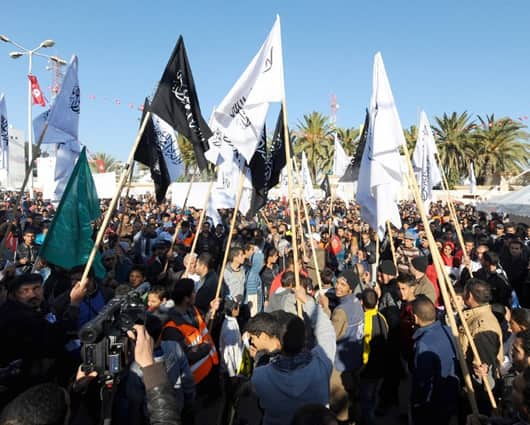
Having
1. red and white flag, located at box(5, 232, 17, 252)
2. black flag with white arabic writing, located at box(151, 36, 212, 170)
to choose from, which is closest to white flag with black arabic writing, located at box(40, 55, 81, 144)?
black flag with white arabic writing, located at box(151, 36, 212, 170)

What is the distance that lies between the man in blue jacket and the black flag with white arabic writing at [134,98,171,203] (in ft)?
13.1

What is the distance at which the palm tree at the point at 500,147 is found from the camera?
121 ft

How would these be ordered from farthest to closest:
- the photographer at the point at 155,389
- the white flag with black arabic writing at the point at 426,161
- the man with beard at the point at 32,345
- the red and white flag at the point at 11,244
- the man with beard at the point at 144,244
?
the white flag with black arabic writing at the point at 426,161
the man with beard at the point at 144,244
the red and white flag at the point at 11,244
the man with beard at the point at 32,345
the photographer at the point at 155,389

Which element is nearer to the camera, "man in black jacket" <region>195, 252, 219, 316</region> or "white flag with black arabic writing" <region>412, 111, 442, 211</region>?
"man in black jacket" <region>195, 252, 219, 316</region>

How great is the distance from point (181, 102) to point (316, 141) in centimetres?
3605

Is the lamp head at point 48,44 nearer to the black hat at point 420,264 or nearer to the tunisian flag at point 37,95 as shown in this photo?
the tunisian flag at point 37,95

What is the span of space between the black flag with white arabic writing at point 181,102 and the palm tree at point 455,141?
36.8 meters

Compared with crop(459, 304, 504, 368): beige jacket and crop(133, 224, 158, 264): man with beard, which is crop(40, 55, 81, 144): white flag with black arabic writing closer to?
crop(133, 224, 158, 264): man with beard

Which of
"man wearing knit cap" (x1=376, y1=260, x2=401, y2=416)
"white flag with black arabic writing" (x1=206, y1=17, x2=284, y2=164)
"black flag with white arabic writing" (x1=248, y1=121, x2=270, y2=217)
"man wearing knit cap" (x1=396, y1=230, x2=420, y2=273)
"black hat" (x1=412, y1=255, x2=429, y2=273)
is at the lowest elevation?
"man wearing knit cap" (x1=376, y1=260, x2=401, y2=416)

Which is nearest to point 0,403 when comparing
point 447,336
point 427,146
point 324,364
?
point 324,364

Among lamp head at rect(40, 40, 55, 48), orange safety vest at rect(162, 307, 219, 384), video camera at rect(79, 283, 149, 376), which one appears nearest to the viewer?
video camera at rect(79, 283, 149, 376)

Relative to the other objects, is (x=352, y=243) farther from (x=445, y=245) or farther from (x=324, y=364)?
(x=324, y=364)

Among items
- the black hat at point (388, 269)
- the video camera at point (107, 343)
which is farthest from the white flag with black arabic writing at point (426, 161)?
the video camera at point (107, 343)

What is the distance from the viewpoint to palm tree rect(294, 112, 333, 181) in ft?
131
